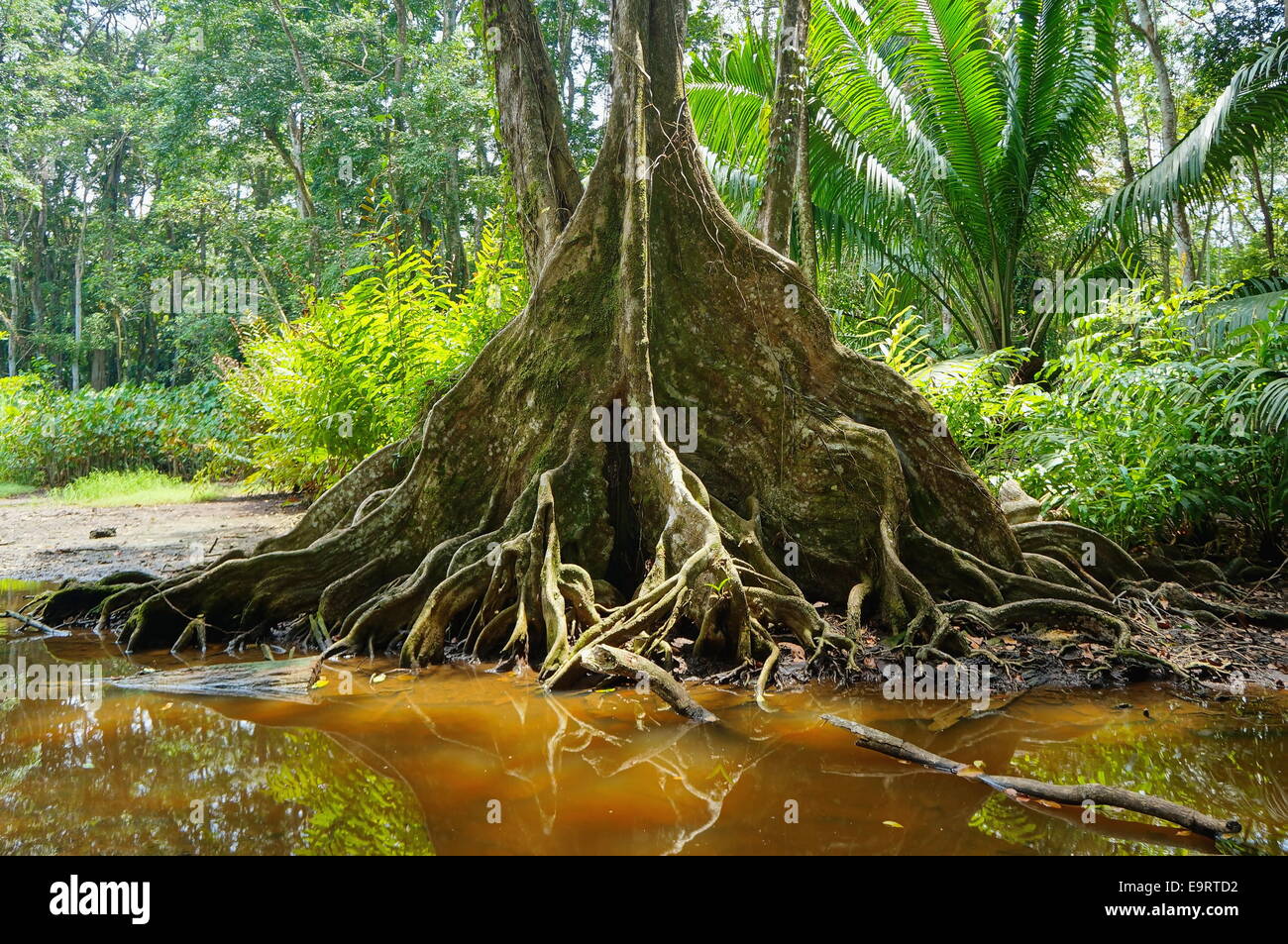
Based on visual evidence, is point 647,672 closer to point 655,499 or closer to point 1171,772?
point 655,499

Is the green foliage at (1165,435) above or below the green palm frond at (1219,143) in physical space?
below

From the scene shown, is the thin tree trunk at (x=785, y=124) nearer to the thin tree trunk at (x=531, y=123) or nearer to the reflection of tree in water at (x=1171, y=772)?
the thin tree trunk at (x=531, y=123)

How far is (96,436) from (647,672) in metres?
16.1

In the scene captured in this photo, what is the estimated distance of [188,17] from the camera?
21.3 meters

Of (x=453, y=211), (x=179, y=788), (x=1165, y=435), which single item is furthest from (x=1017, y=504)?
(x=453, y=211)

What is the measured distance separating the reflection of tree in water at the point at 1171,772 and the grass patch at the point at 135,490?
12.6 metres

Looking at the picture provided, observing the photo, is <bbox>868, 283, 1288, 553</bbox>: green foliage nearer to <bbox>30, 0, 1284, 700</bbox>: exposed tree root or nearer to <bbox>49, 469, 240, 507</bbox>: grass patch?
<bbox>30, 0, 1284, 700</bbox>: exposed tree root

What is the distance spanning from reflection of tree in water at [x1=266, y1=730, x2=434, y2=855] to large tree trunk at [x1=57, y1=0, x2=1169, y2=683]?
1.47m

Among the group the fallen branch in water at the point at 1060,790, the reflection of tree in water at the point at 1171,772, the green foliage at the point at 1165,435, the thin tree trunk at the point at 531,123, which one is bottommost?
the reflection of tree in water at the point at 1171,772

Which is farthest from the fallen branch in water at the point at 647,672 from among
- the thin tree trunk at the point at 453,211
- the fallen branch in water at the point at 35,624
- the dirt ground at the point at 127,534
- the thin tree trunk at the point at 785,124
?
the thin tree trunk at the point at 453,211

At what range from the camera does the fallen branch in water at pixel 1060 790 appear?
2.63 metres

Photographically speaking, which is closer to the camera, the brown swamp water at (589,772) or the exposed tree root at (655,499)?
the brown swamp water at (589,772)

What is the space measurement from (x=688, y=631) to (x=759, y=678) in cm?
79

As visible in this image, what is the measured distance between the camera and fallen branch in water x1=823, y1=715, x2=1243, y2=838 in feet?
8.63
